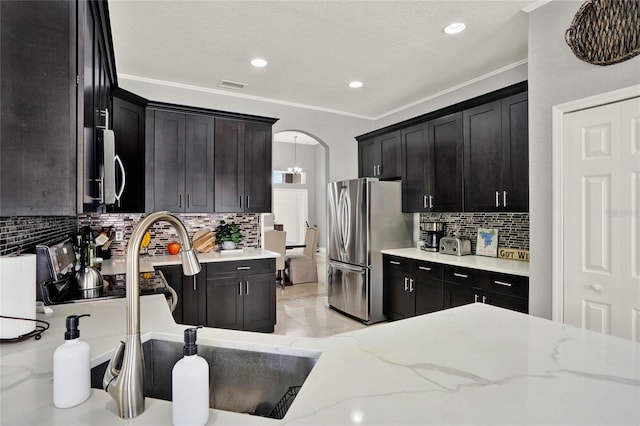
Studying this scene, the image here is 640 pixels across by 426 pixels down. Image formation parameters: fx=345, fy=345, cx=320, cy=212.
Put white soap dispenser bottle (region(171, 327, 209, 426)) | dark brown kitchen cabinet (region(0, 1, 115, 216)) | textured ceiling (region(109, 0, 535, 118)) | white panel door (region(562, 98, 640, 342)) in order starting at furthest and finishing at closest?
textured ceiling (region(109, 0, 535, 118)), white panel door (region(562, 98, 640, 342)), dark brown kitchen cabinet (region(0, 1, 115, 216)), white soap dispenser bottle (region(171, 327, 209, 426))

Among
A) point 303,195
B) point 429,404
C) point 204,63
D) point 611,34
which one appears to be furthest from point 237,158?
point 303,195

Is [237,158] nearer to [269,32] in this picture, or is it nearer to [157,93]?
[157,93]

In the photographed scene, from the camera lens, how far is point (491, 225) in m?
3.80

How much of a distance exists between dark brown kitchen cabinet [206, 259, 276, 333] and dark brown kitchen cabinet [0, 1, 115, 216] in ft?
8.52

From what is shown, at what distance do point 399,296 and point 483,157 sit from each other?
1843 millimetres

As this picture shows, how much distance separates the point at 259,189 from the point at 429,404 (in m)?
3.62

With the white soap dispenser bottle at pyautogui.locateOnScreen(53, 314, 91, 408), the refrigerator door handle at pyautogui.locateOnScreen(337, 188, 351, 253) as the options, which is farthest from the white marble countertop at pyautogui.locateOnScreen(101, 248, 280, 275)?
the white soap dispenser bottle at pyautogui.locateOnScreen(53, 314, 91, 408)

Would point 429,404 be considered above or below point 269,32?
below

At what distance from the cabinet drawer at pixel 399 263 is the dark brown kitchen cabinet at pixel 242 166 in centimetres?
163

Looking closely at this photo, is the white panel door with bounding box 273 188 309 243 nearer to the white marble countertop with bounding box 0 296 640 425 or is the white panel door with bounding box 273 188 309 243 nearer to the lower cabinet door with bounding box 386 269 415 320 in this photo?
the lower cabinet door with bounding box 386 269 415 320

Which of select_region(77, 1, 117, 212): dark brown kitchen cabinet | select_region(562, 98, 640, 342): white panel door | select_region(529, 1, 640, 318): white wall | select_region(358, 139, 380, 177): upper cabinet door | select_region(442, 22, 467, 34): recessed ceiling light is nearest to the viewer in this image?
select_region(77, 1, 117, 212): dark brown kitchen cabinet

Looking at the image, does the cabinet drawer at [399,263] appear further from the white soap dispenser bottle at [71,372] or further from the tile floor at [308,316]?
the white soap dispenser bottle at [71,372]

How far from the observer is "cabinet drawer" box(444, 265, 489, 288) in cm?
316

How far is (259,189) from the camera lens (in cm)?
422
